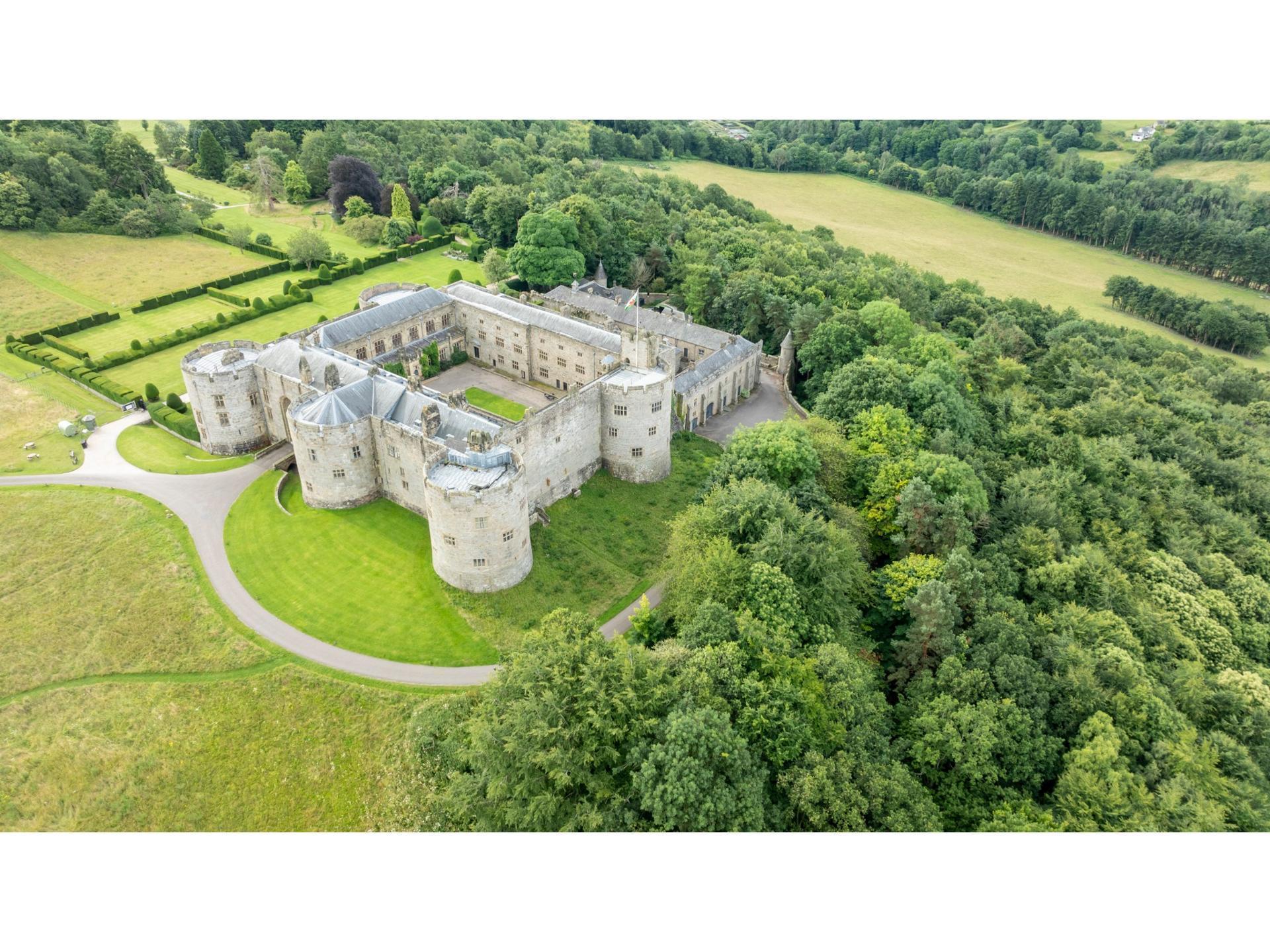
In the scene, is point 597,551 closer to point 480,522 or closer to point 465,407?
point 480,522

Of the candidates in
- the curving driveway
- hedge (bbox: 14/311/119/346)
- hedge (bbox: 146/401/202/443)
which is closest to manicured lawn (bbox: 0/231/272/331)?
hedge (bbox: 14/311/119/346)

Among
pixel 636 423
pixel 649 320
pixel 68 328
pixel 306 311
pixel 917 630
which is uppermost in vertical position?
pixel 649 320

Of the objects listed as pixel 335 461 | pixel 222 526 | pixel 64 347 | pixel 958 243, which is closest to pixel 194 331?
pixel 64 347

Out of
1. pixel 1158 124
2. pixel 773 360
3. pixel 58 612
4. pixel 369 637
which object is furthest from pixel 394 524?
pixel 1158 124

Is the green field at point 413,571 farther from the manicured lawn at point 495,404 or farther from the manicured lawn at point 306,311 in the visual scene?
the manicured lawn at point 306,311

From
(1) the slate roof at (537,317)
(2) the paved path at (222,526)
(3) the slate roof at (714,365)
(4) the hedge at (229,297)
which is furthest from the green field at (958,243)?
(2) the paved path at (222,526)

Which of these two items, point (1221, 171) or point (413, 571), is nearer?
point (413, 571)

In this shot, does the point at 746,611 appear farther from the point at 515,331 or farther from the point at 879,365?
the point at 515,331
